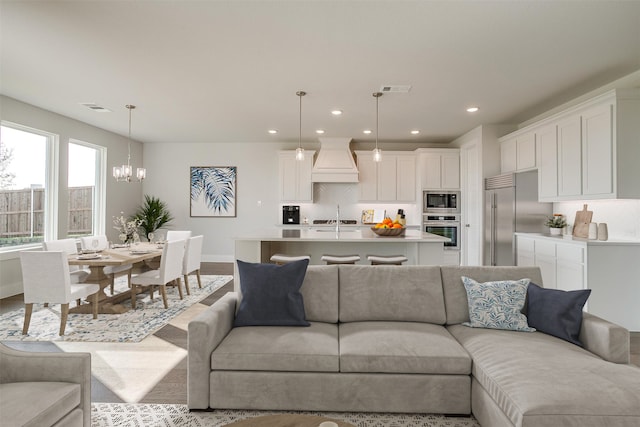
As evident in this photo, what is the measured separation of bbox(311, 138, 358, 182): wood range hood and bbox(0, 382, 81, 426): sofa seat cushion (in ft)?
19.8

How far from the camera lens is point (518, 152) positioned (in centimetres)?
553

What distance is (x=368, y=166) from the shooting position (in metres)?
7.56

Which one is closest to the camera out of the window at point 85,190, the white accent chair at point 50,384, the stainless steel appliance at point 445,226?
the white accent chair at point 50,384

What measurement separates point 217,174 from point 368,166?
3.41 meters

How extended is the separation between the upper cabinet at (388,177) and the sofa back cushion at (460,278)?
16.0ft

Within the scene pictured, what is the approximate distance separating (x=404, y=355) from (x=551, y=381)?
2.37 ft

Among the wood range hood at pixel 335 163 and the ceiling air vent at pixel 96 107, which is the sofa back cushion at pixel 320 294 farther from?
the wood range hood at pixel 335 163

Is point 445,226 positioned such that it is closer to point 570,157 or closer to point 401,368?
point 570,157

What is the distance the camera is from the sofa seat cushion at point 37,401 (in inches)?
53.9

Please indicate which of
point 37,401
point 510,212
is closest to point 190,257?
point 37,401

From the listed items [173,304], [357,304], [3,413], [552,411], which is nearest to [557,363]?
[552,411]

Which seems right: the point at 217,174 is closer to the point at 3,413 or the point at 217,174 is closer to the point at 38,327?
the point at 38,327

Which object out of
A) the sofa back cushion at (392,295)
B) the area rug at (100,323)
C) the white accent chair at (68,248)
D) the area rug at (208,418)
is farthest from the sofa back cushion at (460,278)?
the white accent chair at (68,248)

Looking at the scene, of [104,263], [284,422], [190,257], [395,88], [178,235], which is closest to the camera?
[284,422]
